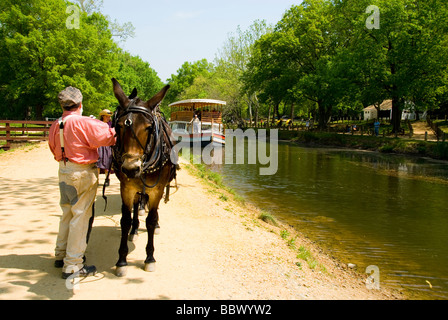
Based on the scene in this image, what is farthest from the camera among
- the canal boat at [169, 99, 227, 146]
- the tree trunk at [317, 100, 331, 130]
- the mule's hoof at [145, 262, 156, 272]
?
the tree trunk at [317, 100, 331, 130]

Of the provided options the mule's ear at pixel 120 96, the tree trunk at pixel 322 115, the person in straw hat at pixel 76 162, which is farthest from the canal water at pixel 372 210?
the tree trunk at pixel 322 115

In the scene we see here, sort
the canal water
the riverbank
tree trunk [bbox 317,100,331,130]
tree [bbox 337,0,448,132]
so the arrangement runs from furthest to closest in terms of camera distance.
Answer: tree trunk [bbox 317,100,331,130] < tree [bbox 337,0,448,132] < the riverbank < the canal water

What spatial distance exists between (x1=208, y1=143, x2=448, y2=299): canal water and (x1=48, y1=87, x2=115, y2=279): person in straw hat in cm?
553

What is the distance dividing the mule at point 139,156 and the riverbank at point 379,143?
87.7 feet

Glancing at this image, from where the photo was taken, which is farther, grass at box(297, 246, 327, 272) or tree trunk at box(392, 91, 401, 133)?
tree trunk at box(392, 91, 401, 133)

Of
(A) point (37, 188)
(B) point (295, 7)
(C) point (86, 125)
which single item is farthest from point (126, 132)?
(B) point (295, 7)

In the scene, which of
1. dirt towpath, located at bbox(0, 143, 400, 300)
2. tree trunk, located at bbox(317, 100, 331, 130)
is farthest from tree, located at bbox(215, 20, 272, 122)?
dirt towpath, located at bbox(0, 143, 400, 300)

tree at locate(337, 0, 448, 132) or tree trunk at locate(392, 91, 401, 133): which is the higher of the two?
tree at locate(337, 0, 448, 132)

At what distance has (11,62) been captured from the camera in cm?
3294

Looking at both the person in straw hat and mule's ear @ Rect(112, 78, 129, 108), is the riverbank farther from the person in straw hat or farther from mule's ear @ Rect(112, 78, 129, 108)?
the person in straw hat

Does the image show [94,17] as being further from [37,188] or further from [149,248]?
[149,248]

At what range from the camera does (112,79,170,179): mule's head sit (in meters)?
4.27

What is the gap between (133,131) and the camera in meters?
4.40

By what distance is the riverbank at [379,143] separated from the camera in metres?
26.5
